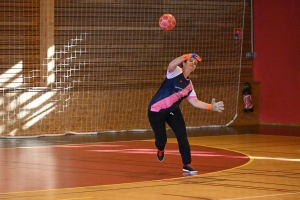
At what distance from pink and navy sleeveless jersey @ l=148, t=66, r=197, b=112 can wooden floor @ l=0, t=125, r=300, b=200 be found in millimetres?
977

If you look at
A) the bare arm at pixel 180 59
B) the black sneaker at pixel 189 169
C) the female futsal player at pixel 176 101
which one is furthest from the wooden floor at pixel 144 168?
the bare arm at pixel 180 59

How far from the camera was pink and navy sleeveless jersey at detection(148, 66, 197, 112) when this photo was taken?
1005cm

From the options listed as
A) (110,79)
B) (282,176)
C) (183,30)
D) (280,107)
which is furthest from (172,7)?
(282,176)

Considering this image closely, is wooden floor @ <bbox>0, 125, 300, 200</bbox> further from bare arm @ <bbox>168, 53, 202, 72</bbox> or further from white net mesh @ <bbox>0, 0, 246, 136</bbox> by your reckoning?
bare arm @ <bbox>168, 53, 202, 72</bbox>

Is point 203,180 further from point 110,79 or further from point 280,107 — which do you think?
point 280,107

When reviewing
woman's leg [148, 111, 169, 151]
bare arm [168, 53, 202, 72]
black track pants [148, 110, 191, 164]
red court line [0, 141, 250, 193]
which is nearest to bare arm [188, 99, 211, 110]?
black track pants [148, 110, 191, 164]

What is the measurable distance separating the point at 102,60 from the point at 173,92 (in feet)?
24.2

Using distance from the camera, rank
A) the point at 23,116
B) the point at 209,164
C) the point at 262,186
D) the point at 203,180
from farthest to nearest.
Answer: the point at 23,116 → the point at 209,164 → the point at 203,180 → the point at 262,186

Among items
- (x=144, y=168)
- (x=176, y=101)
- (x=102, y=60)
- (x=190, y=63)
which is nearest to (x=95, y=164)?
(x=144, y=168)

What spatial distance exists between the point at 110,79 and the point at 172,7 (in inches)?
104

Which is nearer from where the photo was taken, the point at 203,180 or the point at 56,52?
the point at 203,180

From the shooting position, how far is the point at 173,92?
10.1m

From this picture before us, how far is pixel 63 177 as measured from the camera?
377 inches

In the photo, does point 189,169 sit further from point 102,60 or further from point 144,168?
point 102,60
